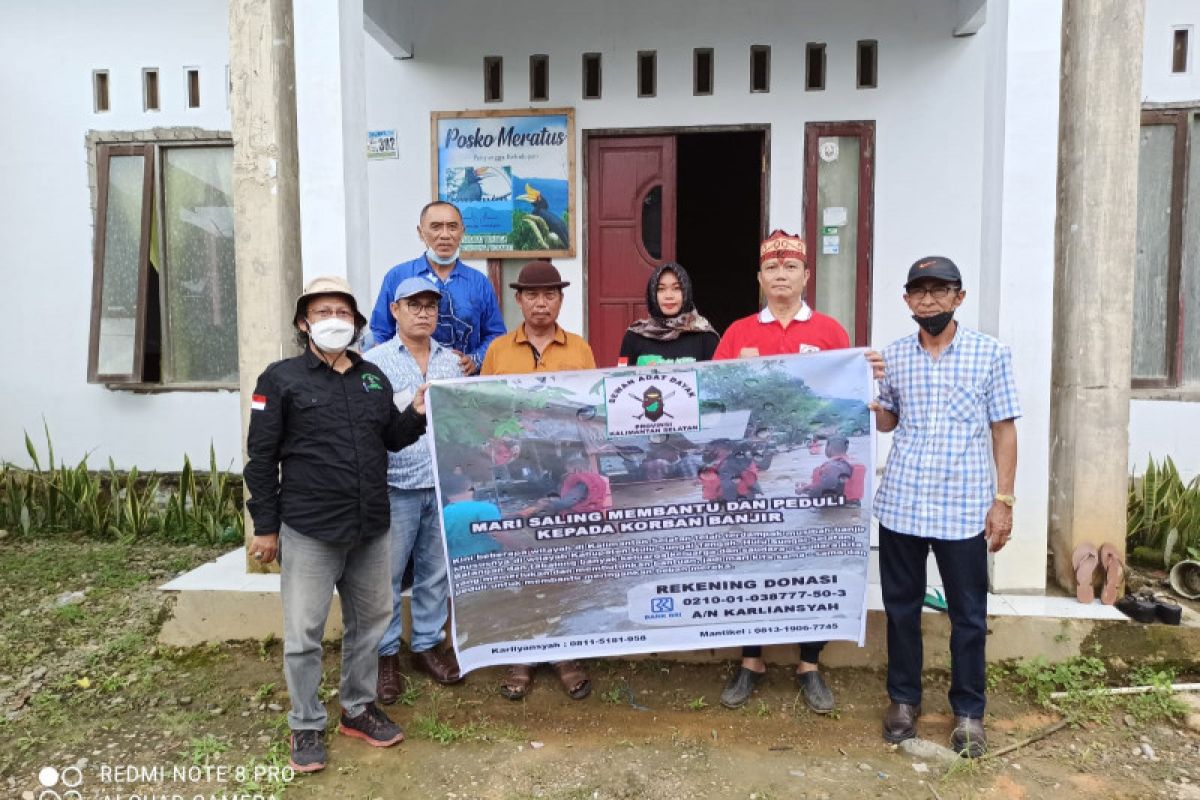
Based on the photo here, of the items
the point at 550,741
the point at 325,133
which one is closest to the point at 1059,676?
the point at 550,741

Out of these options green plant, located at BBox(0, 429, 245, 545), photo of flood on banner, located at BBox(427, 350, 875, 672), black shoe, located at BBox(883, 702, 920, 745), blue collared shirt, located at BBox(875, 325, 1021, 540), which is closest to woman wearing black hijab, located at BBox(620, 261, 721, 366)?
photo of flood on banner, located at BBox(427, 350, 875, 672)

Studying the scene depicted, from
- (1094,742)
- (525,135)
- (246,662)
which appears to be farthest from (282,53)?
(1094,742)

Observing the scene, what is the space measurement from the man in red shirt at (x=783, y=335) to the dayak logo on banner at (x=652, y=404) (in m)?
0.34

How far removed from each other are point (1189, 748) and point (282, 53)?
5042 millimetres

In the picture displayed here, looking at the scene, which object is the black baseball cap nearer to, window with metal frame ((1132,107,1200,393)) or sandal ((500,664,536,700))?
sandal ((500,664,536,700))

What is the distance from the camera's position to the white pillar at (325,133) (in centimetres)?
407

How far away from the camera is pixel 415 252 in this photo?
20.7 feet

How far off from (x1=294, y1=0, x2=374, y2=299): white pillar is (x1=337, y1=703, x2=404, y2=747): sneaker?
2058 mm

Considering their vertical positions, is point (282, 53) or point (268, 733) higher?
point (282, 53)

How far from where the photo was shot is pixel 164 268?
6852 millimetres

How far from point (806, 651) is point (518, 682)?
1.26m

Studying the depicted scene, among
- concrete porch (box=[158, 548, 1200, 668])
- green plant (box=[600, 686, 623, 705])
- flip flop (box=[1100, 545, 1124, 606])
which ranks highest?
flip flop (box=[1100, 545, 1124, 606])

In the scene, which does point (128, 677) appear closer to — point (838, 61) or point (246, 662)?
point (246, 662)

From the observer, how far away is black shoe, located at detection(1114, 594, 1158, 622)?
378 centimetres
